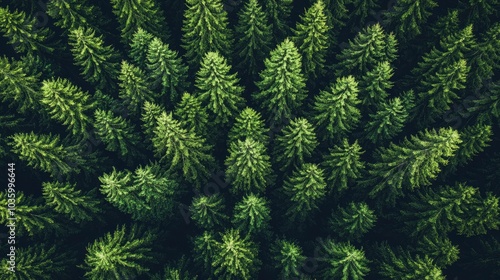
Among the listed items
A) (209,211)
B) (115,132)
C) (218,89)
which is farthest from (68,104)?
(209,211)

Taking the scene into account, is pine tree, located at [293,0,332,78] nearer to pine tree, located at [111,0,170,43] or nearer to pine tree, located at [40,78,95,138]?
pine tree, located at [111,0,170,43]

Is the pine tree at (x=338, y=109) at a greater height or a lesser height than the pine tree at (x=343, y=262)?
greater

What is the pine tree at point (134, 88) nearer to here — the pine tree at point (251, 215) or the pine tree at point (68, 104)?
the pine tree at point (68, 104)

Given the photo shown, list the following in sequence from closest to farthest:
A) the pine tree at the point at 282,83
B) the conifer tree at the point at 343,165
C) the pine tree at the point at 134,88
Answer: the pine tree at the point at 282,83
the conifer tree at the point at 343,165
the pine tree at the point at 134,88

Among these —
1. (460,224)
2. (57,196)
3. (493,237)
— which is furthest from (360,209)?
(57,196)

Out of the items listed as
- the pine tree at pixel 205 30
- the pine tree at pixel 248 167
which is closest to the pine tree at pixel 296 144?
the pine tree at pixel 248 167

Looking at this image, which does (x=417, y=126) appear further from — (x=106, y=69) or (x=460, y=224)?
(x=106, y=69)

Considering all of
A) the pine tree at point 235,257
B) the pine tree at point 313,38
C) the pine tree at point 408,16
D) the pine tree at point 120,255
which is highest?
the pine tree at point 408,16
